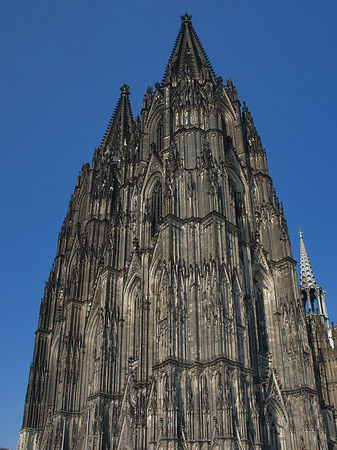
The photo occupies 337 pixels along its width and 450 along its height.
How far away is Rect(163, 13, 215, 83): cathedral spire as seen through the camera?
1751 inches

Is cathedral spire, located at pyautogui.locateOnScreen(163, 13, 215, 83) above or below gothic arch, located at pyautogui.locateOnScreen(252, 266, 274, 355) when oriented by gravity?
above

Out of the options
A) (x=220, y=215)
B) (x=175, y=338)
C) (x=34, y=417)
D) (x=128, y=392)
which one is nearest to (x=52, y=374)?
(x=34, y=417)

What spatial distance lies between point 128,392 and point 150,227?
40.1ft

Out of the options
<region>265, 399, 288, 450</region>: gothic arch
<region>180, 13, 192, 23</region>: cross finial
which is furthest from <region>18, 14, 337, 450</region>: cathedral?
<region>180, 13, 192, 23</region>: cross finial

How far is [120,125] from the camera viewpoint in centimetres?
6019

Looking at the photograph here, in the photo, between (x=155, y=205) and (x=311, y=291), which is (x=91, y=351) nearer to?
(x=155, y=205)

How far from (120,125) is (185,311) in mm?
35392

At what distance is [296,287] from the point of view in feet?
119

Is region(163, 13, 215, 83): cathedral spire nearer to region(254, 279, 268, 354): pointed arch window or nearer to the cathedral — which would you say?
the cathedral

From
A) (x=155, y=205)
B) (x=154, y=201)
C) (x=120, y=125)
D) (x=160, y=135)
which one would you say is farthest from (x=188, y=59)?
(x=155, y=205)

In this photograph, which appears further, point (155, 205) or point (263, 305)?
point (155, 205)

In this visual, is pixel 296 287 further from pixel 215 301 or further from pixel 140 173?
pixel 140 173

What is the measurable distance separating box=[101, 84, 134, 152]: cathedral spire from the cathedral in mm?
9535

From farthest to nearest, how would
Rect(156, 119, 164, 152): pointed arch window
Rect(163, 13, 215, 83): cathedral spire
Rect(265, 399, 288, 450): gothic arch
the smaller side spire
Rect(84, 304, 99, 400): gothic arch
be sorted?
1. the smaller side spire
2. Rect(163, 13, 215, 83): cathedral spire
3. Rect(156, 119, 164, 152): pointed arch window
4. Rect(84, 304, 99, 400): gothic arch
5. Rect(265, 399, 288, 450): gothic arch
